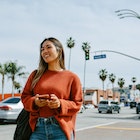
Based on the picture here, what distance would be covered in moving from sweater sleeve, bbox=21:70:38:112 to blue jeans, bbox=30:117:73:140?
0.13 m

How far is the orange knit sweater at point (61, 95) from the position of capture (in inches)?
109

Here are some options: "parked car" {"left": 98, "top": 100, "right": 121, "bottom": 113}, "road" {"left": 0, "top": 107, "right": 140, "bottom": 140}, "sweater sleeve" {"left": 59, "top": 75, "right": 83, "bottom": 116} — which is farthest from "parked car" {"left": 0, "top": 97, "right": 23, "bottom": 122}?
"parked car" {"left": 98, "top": 100, "right": 121, "bottom": 113}

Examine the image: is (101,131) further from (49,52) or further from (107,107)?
(107,107)

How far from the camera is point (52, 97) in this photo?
2.63 metres

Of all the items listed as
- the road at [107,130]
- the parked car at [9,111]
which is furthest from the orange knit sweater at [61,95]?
the parked car at [9,111]

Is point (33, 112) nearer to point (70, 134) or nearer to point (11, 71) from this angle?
point (70, 134)

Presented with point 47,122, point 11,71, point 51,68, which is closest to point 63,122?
point 47,122

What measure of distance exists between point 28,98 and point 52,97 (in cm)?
31

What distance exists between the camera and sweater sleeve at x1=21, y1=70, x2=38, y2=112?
2.76m

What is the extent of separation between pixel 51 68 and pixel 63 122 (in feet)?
1.67

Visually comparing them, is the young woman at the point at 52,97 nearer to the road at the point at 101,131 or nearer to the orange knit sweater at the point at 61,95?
the orange knit sweater at the point at 61,95

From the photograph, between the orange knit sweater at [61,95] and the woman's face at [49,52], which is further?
the woman's face at [49,52]

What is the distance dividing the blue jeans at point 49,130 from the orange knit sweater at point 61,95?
4cm

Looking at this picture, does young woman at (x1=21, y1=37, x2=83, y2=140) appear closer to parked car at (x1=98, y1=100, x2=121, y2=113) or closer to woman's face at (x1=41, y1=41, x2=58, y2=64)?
woman's face at (x1=41, y1=41, x2=58, y2=64)
